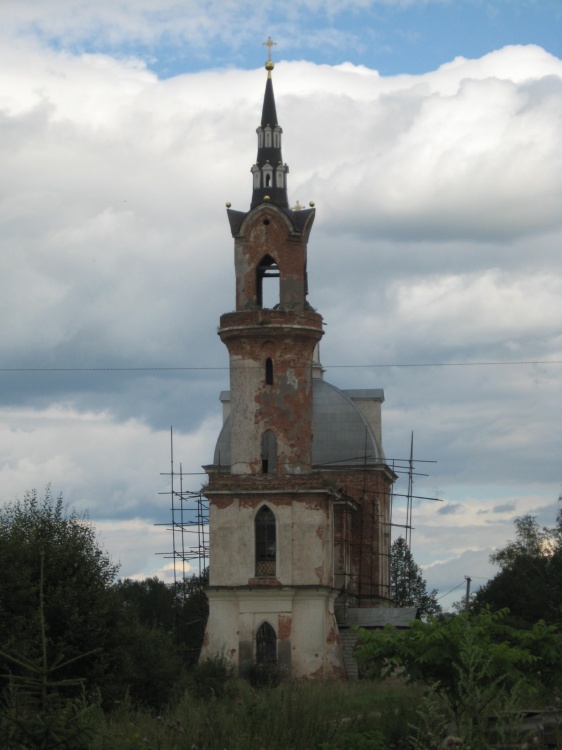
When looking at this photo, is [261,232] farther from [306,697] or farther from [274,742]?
[274,742]

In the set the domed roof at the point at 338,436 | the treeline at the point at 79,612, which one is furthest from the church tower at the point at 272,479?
the treeline at the point at 79,612

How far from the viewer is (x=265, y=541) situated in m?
50.2

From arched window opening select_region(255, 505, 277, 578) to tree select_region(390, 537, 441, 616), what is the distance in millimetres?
22959

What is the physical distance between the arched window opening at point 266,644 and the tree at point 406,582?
23.4m

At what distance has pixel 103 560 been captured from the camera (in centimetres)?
3638

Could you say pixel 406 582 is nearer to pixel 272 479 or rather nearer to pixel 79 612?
pixel 272 479

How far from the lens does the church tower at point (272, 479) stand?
4947cm

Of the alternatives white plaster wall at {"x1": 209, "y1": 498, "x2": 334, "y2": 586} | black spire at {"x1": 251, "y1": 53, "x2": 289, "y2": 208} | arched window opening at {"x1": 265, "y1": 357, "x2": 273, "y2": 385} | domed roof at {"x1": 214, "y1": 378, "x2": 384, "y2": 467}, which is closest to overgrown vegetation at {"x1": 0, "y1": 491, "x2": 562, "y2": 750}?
white plaster wall at {"x1": 209, "y1": 498, "x2": 334, "y2": 586}

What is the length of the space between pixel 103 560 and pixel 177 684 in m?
3.64

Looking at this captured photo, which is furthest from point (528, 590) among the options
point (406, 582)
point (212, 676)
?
point (212, 676)

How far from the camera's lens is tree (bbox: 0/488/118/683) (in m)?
32.0

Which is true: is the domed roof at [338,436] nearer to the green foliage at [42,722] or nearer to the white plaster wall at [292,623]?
the white plaster wall at [292,623]

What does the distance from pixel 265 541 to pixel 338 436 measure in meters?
11.1

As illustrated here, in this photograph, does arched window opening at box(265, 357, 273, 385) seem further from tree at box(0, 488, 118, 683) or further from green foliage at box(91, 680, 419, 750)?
green foliage at box(91, 680, 419, 750)
